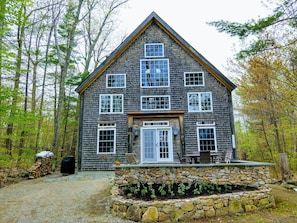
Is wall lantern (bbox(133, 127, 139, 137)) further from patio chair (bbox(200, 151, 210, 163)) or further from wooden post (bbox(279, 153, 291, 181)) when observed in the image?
wooden post (bbox(279, 153, 291, 181))

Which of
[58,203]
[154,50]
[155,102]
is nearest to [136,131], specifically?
[155,102]

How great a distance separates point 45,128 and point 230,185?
14.1m

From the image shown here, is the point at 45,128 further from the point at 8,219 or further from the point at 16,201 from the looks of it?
the point at 8,219

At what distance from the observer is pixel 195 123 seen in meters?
10.3

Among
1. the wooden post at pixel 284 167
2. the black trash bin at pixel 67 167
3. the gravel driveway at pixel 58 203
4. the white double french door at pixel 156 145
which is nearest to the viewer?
the gravel driveway at pixel 58 203

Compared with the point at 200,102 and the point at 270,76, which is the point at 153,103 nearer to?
the point at 200,102

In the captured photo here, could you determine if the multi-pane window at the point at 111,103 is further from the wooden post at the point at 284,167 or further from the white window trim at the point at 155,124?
the wooden post at the point at 284,167

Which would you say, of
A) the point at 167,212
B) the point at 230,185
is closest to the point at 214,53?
the point at 230,185

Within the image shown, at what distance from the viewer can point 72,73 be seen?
16.3m

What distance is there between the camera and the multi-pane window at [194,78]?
10758 mm

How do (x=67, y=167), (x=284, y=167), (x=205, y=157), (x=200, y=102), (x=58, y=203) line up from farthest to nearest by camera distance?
(x=200, y=102)
(x=67, y=167)
(x=284, y=167)
(x=205, y=157)
(x=58, y=203)

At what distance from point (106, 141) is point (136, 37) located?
19.5 ft

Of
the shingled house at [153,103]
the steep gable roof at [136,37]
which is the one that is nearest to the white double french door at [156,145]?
the shingled house at [153,103]

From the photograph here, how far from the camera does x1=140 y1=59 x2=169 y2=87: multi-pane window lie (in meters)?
10.8
